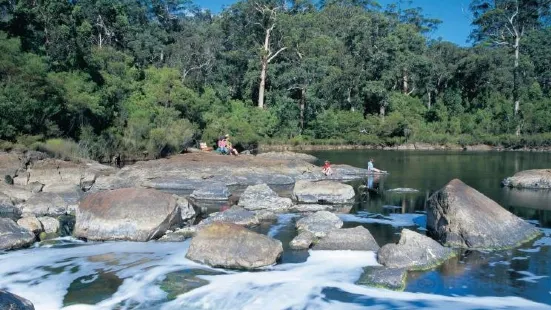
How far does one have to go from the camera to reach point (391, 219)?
22.4 meters

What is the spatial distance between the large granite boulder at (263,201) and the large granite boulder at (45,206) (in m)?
7.57

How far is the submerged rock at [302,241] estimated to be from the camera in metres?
17.2

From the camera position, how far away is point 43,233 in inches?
750

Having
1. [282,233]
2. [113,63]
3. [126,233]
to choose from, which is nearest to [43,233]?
[126,233]

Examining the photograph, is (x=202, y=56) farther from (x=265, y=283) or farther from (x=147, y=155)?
(x=265, y=283)

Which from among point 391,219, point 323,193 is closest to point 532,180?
point 323,193

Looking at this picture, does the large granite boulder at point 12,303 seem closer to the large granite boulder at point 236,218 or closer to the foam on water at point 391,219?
the large granite boulder at point 236,218

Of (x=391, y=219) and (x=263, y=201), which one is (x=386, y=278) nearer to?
(x=391, y=219)

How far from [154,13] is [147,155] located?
42.1 m

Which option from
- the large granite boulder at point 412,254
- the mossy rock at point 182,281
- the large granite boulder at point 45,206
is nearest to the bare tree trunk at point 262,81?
the large granite boulder at point 45,206

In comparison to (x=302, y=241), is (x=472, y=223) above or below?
above

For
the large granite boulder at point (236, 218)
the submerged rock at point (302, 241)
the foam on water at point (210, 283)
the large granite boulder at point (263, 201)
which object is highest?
the large granite boulder at point (263, 201)

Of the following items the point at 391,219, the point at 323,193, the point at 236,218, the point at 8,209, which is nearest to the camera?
the point at 236,218

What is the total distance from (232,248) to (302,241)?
120 inches
